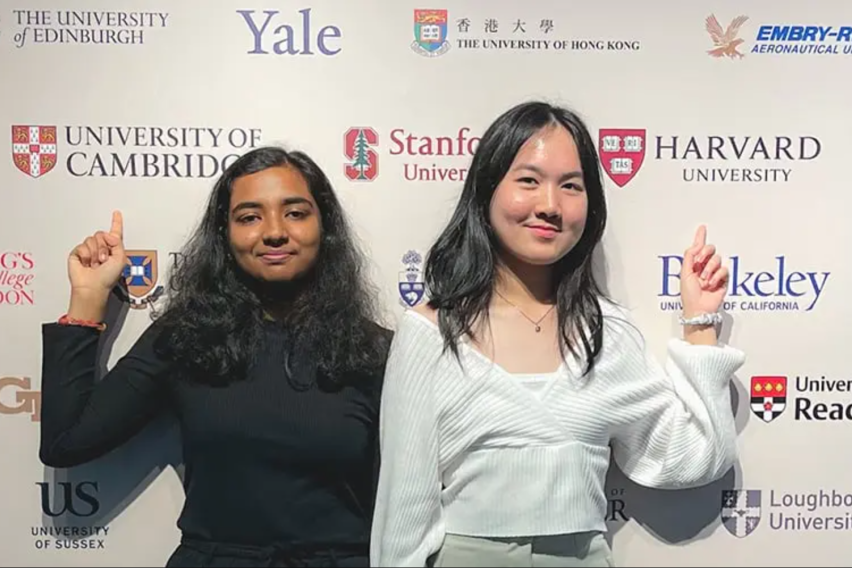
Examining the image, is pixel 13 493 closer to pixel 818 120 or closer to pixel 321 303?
pixel 321 303

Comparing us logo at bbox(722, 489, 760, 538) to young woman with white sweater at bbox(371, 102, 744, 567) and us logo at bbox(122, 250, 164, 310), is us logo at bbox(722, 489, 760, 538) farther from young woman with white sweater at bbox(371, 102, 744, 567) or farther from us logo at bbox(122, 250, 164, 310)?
us logo at bbox(122, 250, 164, 310)

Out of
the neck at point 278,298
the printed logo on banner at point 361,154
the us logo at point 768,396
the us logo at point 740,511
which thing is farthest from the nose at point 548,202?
the us logo at point 740,511

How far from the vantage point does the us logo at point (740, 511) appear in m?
1.54

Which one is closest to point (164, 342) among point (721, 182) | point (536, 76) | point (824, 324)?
point (536, 76)

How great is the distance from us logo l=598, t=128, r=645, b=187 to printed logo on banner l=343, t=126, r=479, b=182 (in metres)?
0.24

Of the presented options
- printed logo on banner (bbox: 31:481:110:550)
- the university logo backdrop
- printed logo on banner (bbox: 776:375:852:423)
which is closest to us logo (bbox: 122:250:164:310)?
the university logo backdrop

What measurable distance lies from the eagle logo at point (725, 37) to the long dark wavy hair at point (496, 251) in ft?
1.02

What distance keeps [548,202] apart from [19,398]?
1027mm

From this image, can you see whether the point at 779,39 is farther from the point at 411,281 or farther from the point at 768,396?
the point at 411,281

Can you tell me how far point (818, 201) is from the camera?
4.89ft

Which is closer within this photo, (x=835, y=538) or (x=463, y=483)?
(x=463, y=483)

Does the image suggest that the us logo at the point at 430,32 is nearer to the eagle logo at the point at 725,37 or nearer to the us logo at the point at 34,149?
the eagle logo at the point at 725,37

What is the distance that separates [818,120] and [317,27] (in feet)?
3.05

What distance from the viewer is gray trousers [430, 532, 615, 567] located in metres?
1.25
